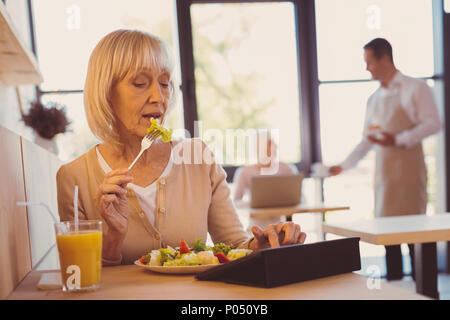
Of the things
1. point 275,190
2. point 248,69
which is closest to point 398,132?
point 275,190

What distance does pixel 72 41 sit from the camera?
4.42 metres

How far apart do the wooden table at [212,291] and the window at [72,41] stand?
3553 mm

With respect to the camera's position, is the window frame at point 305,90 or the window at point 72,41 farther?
the window frame at point 305,90

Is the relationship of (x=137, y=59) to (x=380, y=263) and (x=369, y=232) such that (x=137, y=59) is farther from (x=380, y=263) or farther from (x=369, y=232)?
(x=380, y=263)

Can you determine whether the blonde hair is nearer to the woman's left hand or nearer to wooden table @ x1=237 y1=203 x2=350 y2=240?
the woman's left hand

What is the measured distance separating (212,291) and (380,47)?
3066 mm

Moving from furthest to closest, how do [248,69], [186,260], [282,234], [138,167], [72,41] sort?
[248,69]
[72,41]
[138,167]
[282,234]
[186,260]

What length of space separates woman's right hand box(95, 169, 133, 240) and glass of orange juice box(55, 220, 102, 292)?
11 centimetres

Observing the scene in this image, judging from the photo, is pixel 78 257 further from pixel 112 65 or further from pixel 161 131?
pixel 112 65

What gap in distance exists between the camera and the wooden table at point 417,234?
78.8 inches

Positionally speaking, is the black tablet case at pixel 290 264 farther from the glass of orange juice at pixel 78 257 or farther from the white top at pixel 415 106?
the white top at pixel 415 106

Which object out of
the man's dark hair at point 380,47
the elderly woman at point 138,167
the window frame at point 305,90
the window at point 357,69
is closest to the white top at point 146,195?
the elderly woman at point 138,167

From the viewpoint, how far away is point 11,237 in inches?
42.2

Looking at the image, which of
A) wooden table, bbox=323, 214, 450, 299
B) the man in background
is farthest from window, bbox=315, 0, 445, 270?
wooden table, bbox=323, 214, 450, 299
